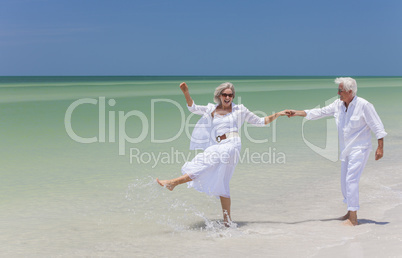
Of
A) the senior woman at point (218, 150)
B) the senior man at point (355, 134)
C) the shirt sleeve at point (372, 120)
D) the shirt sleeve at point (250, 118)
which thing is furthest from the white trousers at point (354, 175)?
the senior woman at point (218, 150)

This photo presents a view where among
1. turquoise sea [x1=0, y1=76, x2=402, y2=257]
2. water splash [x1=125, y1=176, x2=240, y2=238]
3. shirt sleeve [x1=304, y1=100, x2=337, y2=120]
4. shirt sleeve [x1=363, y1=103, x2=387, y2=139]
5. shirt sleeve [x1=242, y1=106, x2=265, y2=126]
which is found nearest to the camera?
turquoise sea [x1=0, y1=76, x2=402, y2=257]

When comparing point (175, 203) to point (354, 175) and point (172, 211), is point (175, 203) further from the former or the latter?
point (354, 175)

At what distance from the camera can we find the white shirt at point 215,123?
239 inches

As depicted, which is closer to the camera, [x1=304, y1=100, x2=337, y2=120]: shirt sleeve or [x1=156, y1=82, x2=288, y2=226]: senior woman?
[x1=156, y1=82, x2=288, y2=226]: senior woman

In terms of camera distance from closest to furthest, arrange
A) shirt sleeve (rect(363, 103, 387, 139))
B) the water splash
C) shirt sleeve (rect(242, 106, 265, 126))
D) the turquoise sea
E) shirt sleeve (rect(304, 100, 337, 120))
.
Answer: the turquoise sea, shirt sleeve (rect(363, 103, 387, 139)), the water splash, shirt sleeve (rect(242, 106, 265, 126)), shirt sleeve (rect(304, 100, 337, 120))

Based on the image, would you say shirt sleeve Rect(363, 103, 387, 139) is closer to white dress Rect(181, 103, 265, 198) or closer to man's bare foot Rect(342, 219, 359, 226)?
man's bare foot Rect(342, 219, 359, 226)

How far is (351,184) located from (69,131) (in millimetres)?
11188

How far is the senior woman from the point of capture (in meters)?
5.91

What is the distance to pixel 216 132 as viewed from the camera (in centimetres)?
613

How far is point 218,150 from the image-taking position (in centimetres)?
597

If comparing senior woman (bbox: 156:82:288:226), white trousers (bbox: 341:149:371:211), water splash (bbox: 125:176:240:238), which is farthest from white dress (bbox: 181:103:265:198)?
white trousers (bbox: 341:149:371:211)

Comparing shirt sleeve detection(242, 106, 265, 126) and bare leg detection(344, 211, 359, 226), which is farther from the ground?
shirt sleeve detection(242, 106, 265, 126)

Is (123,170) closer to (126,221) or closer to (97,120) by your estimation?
(126,221)

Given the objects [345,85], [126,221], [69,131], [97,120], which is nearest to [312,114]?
[345,85]
